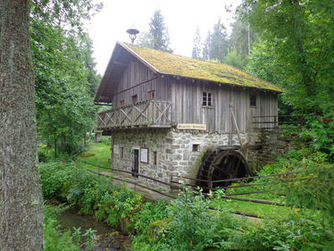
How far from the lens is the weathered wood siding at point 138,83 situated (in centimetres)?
A: 1147

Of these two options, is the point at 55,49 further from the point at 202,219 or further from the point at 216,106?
the point at 202,219

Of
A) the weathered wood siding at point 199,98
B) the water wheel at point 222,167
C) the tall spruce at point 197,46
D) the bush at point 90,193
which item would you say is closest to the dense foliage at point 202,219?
the bush at point 90,193

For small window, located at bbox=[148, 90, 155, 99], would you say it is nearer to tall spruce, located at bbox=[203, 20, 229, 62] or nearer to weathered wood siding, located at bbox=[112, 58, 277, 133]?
weathered wood siding, located at bbox=[112, 58, 277, 133]

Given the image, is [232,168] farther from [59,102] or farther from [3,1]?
[3,1]


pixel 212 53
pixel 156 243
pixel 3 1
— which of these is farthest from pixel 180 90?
pixel 212 53

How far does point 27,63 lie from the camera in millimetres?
4203

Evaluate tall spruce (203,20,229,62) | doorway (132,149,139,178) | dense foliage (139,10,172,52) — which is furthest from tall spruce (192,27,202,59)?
doorway (132,149,139,178)

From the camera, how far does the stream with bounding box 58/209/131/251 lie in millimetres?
7218

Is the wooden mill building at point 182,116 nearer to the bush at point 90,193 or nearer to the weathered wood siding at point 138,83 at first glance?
the weathered wood siding at point 138,83

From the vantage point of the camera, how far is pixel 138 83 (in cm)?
1339

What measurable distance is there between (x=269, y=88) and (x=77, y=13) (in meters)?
11.4

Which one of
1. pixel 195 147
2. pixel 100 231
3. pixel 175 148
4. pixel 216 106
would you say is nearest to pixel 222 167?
pixel 195 147

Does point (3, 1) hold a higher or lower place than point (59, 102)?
higher

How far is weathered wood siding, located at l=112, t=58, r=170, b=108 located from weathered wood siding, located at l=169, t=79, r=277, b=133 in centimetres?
89
